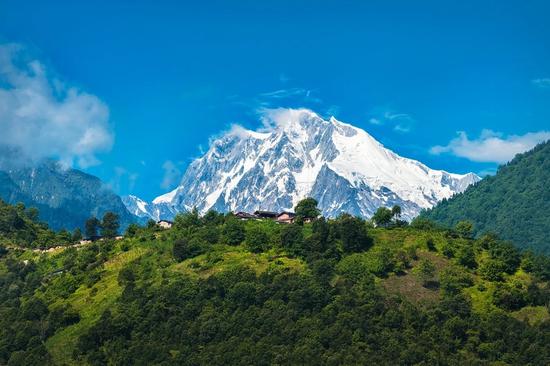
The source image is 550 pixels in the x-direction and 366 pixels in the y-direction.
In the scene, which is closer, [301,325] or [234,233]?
[301,325]

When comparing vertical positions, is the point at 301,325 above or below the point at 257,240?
below

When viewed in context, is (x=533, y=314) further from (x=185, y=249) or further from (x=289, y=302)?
(x=185, y=249)

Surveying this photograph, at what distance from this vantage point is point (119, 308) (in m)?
157

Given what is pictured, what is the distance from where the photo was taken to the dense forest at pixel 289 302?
137 m

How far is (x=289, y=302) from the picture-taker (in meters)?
151

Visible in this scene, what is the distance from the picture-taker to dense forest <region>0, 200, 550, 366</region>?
449 ft

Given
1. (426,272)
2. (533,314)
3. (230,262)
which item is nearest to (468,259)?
(426,272)

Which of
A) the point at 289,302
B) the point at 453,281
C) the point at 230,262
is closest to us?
the point at 289,302

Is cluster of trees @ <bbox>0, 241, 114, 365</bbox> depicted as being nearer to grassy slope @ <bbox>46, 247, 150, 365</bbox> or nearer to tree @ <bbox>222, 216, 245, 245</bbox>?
grassy slope @ <bbox>46, 247, 150, 365</bbox>

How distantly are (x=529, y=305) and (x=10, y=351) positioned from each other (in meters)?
103

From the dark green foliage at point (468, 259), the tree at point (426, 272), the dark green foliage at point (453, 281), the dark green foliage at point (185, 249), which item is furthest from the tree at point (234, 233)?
the dark green foliage at point (468, 259)

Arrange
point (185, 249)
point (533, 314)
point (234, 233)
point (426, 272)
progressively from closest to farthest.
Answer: point (533, 314) < point (426, 272) < point (185, 249) < point (234, 233)

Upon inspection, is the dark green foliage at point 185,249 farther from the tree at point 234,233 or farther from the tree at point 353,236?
the tree at point 353,236

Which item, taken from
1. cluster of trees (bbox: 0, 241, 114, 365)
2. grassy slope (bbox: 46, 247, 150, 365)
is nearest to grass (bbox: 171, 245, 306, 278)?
grassy slope (bbox: 46, 247, 150, 365)
